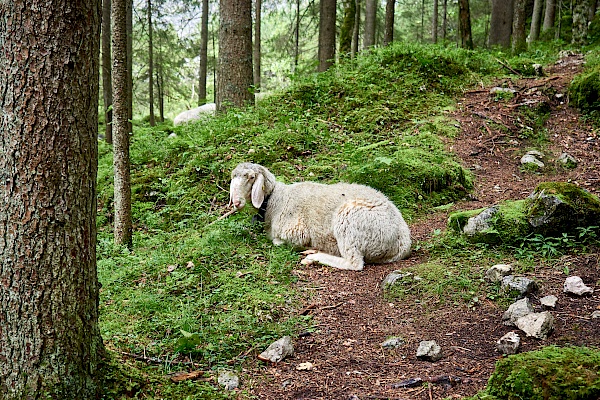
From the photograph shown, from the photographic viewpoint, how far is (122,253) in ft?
23.8

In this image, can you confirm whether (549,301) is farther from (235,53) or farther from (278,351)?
(235,53)

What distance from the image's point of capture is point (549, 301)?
4641mm

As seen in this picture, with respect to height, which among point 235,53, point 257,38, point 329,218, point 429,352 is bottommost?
point 429,352

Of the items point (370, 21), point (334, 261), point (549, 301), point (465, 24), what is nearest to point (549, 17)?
point (465, 24)

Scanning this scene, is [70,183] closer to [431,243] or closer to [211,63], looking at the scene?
[431,243]

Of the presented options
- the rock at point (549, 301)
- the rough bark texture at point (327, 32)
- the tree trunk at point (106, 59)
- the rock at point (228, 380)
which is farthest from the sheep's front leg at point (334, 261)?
the rough bark texture at point (327, 32)

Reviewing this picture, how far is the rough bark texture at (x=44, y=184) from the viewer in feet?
9.30

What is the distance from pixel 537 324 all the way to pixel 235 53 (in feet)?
33.2

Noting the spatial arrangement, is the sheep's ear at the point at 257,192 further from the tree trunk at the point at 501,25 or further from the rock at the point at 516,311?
the tree trunk at the point at 501,25

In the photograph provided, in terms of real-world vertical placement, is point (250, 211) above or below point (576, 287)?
above

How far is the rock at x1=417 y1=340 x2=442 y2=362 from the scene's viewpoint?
4109 mm

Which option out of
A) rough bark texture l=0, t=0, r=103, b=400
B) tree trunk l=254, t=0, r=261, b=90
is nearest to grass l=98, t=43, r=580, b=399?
rough bark texture l=0, t=0, r=103, b=400

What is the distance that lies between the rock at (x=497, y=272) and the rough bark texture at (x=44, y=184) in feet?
13.1

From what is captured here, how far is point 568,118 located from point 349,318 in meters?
8.22
